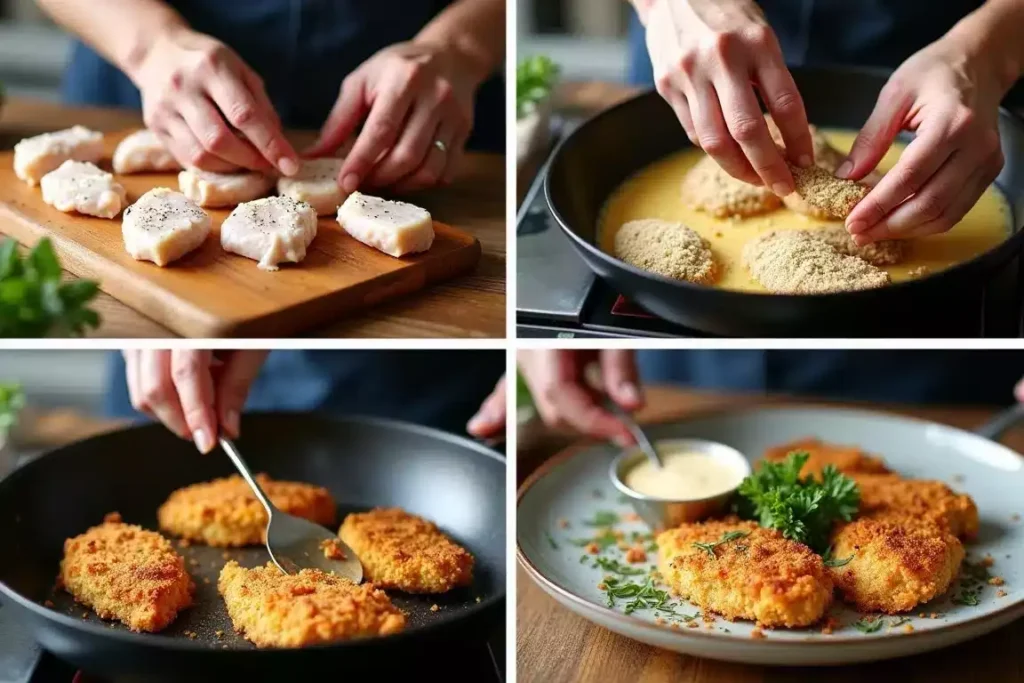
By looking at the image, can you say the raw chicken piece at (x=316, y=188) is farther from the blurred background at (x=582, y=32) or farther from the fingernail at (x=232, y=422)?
the blurred background at (x=582, y=32)

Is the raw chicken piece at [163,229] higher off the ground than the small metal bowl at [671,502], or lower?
higher

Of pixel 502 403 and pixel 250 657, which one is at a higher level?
pixel 250 657

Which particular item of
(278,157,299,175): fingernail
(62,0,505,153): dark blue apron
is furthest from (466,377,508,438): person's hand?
(62,0,505,153): dark blue apron

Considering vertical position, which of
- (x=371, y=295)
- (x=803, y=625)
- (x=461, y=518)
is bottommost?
(x=461, y=518)

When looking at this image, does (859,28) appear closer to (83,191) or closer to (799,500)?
(799,500)

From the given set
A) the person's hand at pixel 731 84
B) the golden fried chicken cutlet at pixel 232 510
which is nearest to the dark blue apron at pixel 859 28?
the person's hand at pixel 731 84

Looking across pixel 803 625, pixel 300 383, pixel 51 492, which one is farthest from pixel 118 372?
pixel 803 625

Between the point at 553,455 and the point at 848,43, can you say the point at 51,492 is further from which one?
the point at 848,43

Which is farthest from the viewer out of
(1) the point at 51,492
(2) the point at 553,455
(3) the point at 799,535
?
(2) the point at 553,455
